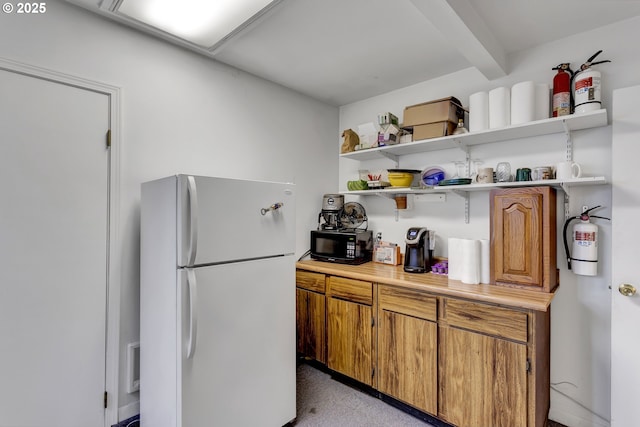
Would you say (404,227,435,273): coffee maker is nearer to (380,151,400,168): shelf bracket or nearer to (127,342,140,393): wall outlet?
(380,151,400,168): shelf bracket

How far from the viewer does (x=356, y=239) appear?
2.63 m

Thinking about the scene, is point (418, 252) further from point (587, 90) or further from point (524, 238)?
point (587, 90)

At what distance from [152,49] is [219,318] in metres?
1.84

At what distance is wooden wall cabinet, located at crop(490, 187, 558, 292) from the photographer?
1841 mm

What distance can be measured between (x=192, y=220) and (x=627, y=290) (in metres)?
2.46

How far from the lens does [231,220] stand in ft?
5.41

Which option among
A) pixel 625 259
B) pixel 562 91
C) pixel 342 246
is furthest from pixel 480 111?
pixel 342 246

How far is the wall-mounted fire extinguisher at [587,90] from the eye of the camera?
1771 millimetres

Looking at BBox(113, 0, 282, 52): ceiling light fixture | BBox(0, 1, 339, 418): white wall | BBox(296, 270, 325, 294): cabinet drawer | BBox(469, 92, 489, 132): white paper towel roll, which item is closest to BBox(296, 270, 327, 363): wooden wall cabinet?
BBox(296, 270, 325, 294): cabinet drawer

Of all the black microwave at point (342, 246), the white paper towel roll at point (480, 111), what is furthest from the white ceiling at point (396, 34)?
the black microwave at point (342, 246)

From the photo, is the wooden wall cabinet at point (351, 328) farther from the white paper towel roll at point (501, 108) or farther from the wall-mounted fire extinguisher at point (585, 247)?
the white paper towel roll at point (501, 108)

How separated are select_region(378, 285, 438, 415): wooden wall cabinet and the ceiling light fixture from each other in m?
1.95

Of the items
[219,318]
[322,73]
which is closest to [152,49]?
[322,73]

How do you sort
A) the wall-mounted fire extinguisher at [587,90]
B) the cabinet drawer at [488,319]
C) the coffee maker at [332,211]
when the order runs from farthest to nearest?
the coffee maker at [332,211] < the wall-mounted fire extinguisher at [587,90] < the cabinet drawer at [488,319]
